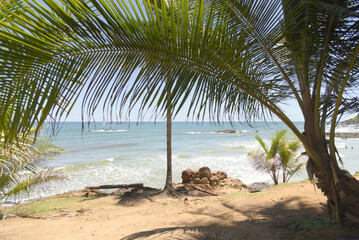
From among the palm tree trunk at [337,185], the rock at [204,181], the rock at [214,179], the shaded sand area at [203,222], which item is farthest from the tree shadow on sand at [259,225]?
the rock at [214,179]

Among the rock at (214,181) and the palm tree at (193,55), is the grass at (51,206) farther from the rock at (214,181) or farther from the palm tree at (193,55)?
the palm tree at (193,55)

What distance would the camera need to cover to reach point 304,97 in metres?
3.09

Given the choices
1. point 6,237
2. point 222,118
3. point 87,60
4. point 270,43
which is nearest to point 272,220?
point 222,118

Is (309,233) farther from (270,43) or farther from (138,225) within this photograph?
(138,225)

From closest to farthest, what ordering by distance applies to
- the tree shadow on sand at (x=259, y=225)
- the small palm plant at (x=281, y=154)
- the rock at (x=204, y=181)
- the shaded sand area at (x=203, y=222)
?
the tree shadow on sand at (x=259, y=225) < the shaded sand area at (x=203, y=222) < the small palm plant at (x=281, y=154) < the rock at (x=204, y=181)

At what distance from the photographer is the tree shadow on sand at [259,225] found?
3.27 metres

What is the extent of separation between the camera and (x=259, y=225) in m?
3.90

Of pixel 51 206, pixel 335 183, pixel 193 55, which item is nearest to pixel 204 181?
pixel 51 206

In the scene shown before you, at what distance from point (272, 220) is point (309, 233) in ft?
3.25

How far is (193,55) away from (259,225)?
3.06m

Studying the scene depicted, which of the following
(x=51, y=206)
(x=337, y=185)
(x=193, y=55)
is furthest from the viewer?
(x=51, y=206)

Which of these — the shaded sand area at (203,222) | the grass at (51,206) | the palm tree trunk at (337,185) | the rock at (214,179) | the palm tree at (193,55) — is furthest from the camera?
the rock at (214,179)

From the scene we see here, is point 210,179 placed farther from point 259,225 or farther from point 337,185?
point 337,185

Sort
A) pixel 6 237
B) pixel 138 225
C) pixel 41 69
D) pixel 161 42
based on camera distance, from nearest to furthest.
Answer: pixel 41 69, pixel 161 42, pixel 6 237, pixel 138 225
